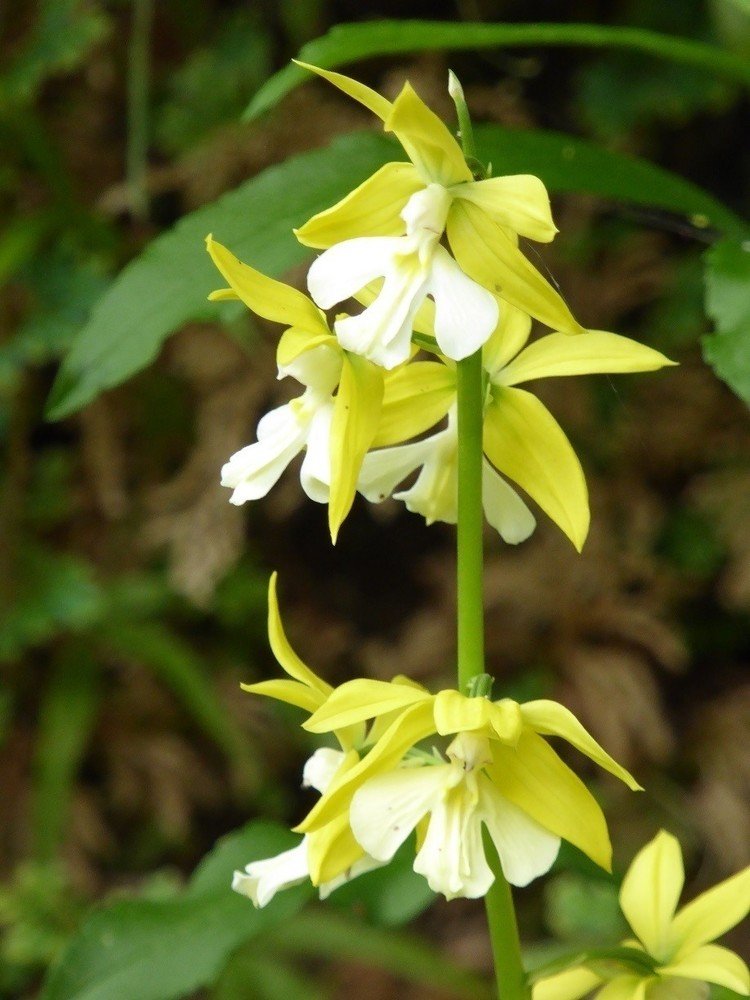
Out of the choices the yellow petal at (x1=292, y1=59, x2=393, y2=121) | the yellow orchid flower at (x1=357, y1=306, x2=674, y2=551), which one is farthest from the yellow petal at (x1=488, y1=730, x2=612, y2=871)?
the yellow petal at (x1=292, y1=59, x2=393, y2=121)

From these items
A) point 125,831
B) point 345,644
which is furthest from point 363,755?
point 125,831

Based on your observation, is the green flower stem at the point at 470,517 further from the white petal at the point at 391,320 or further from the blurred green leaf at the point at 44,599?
the blurred green leaf at the point at 44,599

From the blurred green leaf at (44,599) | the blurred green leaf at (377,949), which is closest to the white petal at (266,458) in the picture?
the blurred green leaf at (44,599)

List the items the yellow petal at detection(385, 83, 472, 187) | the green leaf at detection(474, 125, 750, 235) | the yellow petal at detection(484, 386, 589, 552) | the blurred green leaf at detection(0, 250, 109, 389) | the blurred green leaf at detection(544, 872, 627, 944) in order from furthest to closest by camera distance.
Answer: the blurred green leaf at detection(0, 250, 109, 389)
the blurred green leaf at detection(544, 872, 627, 944)
the green leaf at detection(474, 125, 750, 235)
the yellow petal at detection(484, 386, 589, 552)
the yellow petal at detection(385, 83, 472, 187)

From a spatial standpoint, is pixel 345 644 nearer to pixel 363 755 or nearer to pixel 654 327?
pixel 654 327

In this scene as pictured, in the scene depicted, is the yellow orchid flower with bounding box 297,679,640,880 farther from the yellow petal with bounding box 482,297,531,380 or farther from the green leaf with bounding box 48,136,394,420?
the green leaf with bounding box 48,136,394,420

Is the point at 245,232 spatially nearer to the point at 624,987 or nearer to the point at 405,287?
the point at 405,287
